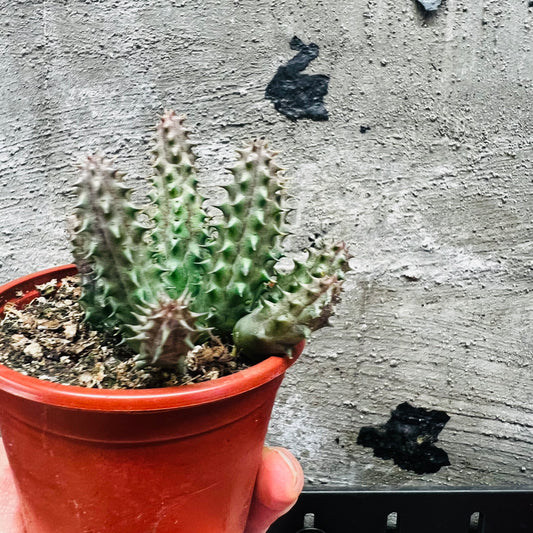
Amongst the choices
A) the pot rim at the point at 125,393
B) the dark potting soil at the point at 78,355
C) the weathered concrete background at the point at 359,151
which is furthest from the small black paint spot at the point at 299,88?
the pot rim at the point at 125,393

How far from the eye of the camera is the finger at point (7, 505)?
853mm

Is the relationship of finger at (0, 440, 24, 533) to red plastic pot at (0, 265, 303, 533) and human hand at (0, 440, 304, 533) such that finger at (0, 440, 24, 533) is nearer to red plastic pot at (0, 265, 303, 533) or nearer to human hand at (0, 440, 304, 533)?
human hand at (0, 440, 304, 533)

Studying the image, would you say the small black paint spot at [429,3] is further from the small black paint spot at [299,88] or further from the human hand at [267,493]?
the human hand at [267,493]

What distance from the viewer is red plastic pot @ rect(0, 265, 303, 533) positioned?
24.7 inches

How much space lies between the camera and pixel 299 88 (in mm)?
1306

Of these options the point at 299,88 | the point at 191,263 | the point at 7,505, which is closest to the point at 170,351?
the point at 191,263

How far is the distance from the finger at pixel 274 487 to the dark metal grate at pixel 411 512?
48cm

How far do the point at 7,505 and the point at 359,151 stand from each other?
3.38 ft

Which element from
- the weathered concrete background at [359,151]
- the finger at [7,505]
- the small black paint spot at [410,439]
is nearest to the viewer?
the finger at [7,505]

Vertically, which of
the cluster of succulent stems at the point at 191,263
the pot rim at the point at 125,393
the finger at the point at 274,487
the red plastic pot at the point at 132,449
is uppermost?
the cluster of succulent stems at the point at 191,263

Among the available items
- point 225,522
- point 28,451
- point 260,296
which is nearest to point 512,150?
point 260,296

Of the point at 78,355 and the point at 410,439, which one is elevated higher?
the point at 78,355

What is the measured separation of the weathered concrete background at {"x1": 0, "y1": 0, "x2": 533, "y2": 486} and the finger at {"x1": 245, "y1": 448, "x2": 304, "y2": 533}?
1.78 feet

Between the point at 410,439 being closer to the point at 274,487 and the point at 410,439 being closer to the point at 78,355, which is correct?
the point at 274,487
